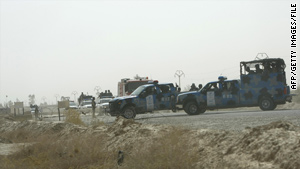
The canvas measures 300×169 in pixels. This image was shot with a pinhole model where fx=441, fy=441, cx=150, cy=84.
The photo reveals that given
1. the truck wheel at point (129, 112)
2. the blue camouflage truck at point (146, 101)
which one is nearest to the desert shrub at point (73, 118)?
the blue camouflage truck at point (146, 101)

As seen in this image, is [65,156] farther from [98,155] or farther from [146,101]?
[146,101]

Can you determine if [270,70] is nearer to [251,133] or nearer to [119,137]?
[119,137]

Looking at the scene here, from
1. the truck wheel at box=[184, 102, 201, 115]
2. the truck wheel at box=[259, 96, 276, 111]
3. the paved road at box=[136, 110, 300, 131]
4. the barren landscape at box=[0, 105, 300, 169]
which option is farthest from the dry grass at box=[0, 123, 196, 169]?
the truck wheel at box=[259, 96, 276, 111]

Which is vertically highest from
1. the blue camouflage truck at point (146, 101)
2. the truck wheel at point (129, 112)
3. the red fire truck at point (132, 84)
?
the red fire truck at point (132, 84)

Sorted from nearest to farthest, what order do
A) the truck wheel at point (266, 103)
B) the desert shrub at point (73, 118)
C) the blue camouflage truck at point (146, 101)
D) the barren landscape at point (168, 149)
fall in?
the barren landscape at point (168, 149)
the desert shrub at point (73, 118)
the truck wheel at point (266, 103)
the blue camouflage truck at point (146, 101)

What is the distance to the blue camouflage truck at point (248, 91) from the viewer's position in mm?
24000

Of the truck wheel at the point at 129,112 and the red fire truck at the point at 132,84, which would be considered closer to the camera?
the truck wheel at the point at 129,112

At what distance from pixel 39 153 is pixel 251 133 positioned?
8.23 meters

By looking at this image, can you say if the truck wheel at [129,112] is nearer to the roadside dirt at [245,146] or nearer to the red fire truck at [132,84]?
the red fire truck at [132,84]

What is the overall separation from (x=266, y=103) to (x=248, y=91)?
1161 mm

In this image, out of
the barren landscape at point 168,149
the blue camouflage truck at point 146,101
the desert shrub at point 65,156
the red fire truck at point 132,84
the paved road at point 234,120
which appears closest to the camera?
the barren landscape at point 168,149

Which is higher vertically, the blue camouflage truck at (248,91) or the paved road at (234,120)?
the blue camouflage truck at (248,91)

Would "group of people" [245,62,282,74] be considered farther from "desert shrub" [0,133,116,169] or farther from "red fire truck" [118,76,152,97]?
"desert shrub" [0,133,116,169]

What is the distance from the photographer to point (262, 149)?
8.82 m
